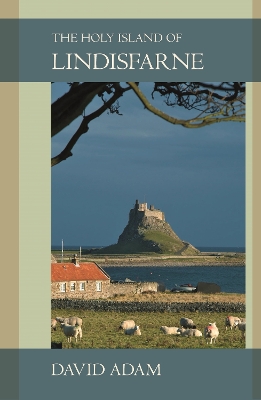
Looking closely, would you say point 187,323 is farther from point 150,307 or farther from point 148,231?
point 148,231

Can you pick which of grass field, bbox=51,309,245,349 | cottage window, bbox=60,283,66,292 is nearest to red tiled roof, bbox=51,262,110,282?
cottage window, bbox=60,283,66,292

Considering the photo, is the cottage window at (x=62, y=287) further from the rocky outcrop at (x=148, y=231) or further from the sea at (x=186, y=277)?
the rocky outcrop at (x=148, y=231)

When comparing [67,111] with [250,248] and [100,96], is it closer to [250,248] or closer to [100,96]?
[100,96]

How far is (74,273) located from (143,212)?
146 m

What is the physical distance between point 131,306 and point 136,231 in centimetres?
15892

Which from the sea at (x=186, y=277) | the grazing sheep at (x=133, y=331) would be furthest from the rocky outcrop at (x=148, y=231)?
the grazing sheep at (x=133, y=331)

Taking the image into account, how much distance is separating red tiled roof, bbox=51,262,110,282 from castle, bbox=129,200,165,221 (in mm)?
137602

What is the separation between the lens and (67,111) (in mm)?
6750

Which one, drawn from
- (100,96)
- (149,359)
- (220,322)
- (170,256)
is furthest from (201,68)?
(170,256)

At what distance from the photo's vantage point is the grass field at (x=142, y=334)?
19.0 m

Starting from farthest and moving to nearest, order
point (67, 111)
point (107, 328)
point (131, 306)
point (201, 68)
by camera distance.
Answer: point (131, 306)
point (107, 328)
point (201, 68)
point (67, 111)

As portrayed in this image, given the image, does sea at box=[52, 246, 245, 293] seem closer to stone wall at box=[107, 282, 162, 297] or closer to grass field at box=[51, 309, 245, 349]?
stone wall at box=[107, 282, 162, 297]

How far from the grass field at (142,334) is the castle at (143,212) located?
494 feet

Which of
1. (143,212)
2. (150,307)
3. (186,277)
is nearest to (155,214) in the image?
(143,212)
